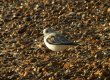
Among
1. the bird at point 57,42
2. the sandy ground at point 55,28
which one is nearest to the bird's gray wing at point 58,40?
the bird at point 57,42

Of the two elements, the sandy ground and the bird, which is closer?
the sandy ground

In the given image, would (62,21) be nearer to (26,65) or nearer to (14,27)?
(14,27)

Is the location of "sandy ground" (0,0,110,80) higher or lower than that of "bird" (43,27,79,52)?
lower

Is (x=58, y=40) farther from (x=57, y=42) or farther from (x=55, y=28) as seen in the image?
(x=55, y=28)

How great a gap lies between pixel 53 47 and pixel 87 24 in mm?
2563

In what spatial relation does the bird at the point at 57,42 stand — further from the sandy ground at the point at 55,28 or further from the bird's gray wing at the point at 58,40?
the sandy ground at the point at 55,28

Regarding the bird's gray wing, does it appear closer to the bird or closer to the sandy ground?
the bird

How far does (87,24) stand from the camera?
13492 mm

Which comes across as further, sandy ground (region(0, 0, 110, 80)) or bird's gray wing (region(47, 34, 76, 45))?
bird's gray wing (region(47, 34, 76, 45))

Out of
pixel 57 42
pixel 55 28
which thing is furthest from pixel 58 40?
pixel 55 28

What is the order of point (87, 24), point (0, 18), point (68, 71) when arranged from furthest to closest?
1. point (0, 18)
2. point (87, 24)
3. point (68, 71)

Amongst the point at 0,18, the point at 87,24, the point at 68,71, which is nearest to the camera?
the point at 68,71

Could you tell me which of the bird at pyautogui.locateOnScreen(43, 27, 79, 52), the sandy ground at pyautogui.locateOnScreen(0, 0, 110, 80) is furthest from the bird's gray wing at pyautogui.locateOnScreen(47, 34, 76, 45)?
the sandy ground at pyautogui.locateOnScreen(0, 0, 110, 80)

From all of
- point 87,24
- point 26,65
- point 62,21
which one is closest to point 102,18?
point 87,24
